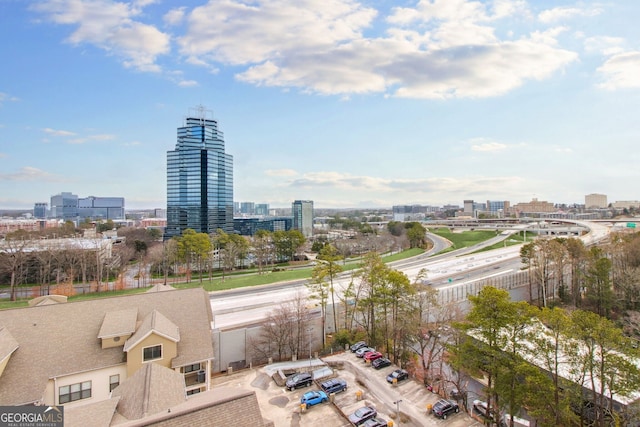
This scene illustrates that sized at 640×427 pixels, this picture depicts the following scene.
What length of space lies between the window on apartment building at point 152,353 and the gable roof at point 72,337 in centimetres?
84

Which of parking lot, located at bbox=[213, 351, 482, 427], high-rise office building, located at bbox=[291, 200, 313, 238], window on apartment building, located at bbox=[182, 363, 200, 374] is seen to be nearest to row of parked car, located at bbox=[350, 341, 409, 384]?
parking lot, located at bbox=[213, 351, 482, 427]

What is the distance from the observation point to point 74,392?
15.6 m

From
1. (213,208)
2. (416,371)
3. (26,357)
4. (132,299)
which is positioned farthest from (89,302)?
(213,208)

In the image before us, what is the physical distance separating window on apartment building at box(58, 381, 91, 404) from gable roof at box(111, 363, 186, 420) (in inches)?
181

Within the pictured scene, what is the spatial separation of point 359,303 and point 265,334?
7238 mm

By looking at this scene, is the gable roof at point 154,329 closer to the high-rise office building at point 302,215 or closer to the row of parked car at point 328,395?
the row of parked car at point 328,395

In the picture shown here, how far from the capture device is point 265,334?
79.0 ft

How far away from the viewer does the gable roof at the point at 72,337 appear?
14.5m

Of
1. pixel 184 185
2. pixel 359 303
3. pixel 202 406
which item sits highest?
pixel 184 185

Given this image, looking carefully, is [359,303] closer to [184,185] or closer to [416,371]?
[416,371]

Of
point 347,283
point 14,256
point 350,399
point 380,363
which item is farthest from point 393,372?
point 14,256

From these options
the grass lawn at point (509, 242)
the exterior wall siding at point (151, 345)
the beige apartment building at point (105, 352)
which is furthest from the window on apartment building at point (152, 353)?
the grass lawn at point (509, 242)

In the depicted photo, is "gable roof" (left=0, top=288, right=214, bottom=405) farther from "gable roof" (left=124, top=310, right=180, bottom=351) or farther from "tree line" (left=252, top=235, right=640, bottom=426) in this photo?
"tree line" (left=252, top=235, right=640, bottom=426)

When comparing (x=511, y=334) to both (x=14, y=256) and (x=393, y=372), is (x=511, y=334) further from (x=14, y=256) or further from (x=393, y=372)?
(x=14, y=256)
